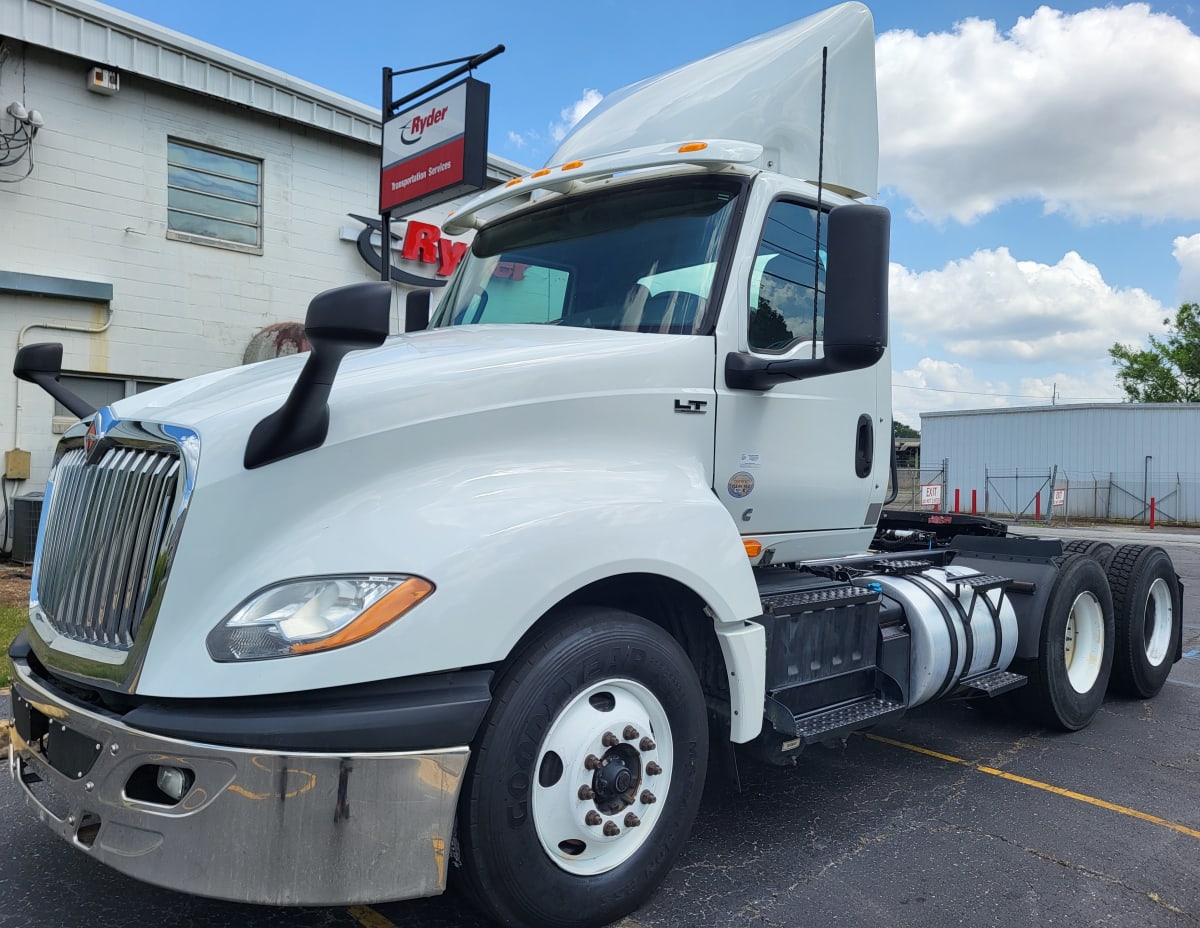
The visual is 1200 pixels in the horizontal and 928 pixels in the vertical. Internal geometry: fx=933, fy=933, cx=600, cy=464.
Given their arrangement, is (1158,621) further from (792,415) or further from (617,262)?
(617,262)

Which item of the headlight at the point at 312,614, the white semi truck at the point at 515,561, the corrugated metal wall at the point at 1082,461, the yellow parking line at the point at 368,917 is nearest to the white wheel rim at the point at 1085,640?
the white semi truck at the point at 515,561

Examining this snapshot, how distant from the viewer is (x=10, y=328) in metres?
10.5

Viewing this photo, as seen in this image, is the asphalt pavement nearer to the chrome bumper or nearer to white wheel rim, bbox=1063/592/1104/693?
white wheel rim, bbox=1063/592/1104/693

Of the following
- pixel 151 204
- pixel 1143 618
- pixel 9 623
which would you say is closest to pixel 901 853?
pixel 1143 618

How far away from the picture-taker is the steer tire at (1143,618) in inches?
233

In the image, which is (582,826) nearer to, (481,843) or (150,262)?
(481,843)

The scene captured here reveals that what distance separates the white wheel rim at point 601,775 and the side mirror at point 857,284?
4.39ft

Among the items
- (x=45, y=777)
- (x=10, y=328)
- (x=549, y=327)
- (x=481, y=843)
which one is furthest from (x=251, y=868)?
(x=10, y=328)

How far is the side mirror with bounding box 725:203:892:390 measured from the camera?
3102 millimetres

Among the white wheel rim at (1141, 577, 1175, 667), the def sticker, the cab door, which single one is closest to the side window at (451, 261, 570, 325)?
the cab door

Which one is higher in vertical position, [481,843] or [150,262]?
[150,262]

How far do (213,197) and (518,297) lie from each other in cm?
963

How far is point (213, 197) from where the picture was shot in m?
12.1

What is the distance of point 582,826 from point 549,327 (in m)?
1.87
